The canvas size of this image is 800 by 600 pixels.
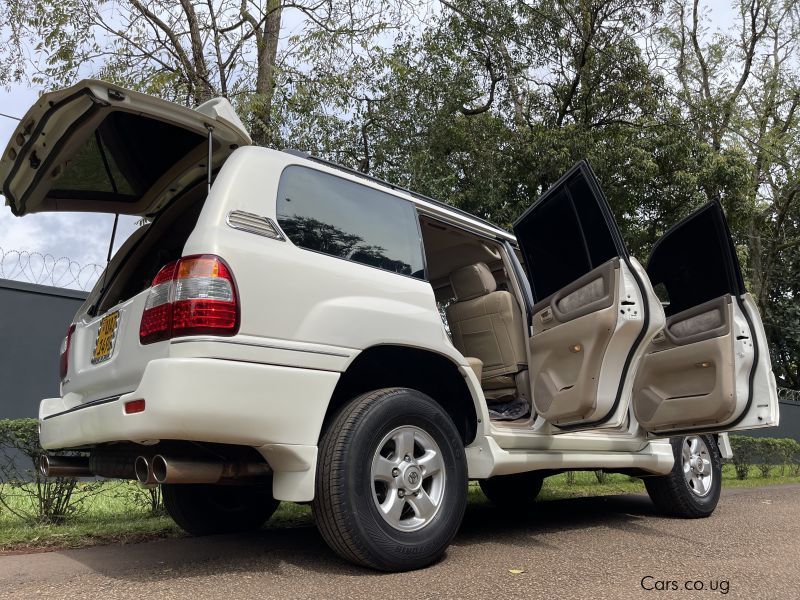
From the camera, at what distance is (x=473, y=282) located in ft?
17.0

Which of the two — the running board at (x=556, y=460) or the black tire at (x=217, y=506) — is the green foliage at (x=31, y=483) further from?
the running board at (x=556, y=460)

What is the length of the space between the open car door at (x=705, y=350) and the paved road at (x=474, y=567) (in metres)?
0.81

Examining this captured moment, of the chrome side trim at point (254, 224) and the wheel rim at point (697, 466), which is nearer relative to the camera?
the chrome side trim at point (254, 224)

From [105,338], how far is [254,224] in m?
1.05

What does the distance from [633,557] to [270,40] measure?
367 inches

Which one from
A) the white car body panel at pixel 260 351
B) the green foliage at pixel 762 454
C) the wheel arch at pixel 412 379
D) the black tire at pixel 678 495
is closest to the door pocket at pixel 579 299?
the white car body panel at pixel 260 351

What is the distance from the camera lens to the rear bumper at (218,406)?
2.77 metres

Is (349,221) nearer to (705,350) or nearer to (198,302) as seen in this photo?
(198,302)

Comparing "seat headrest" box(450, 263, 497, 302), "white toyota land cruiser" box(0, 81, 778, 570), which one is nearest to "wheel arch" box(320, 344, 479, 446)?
"white toyota land cruiser" box(0, 81, 778, 570)

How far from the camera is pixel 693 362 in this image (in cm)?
492

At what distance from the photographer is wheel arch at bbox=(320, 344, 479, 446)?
3592 millimetres

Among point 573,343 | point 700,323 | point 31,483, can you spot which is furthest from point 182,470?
point 700,323

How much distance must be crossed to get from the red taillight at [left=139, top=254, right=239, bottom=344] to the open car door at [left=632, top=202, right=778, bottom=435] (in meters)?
3.08

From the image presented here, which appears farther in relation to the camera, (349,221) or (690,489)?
(690,489)
